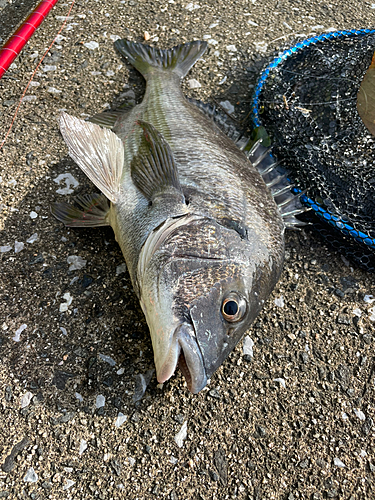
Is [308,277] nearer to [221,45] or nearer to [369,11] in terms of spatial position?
[221,45]

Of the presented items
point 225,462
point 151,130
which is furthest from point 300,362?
point 151,130

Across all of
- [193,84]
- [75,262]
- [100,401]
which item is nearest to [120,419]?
[100,401]

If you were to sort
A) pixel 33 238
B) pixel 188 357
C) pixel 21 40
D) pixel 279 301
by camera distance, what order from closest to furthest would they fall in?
pixel 188 357
pixel 279 301
pixel 33 238
pixel 21 40

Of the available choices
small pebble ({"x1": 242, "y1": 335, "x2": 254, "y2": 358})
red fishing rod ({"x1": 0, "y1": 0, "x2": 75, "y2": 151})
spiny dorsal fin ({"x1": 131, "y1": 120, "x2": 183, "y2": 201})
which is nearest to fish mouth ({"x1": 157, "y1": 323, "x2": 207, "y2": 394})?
small pebble ({"x1": 242, "y1": 335, "x2": 254, "y2": 358})

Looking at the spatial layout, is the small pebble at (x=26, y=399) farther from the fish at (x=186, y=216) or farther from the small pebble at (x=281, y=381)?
the small pebble at (x=281, y=381)

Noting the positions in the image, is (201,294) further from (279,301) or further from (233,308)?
(279,301)

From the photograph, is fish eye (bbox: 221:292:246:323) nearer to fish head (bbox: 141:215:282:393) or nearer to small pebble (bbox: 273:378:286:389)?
fish head (bbox: 141:215:282:393)
